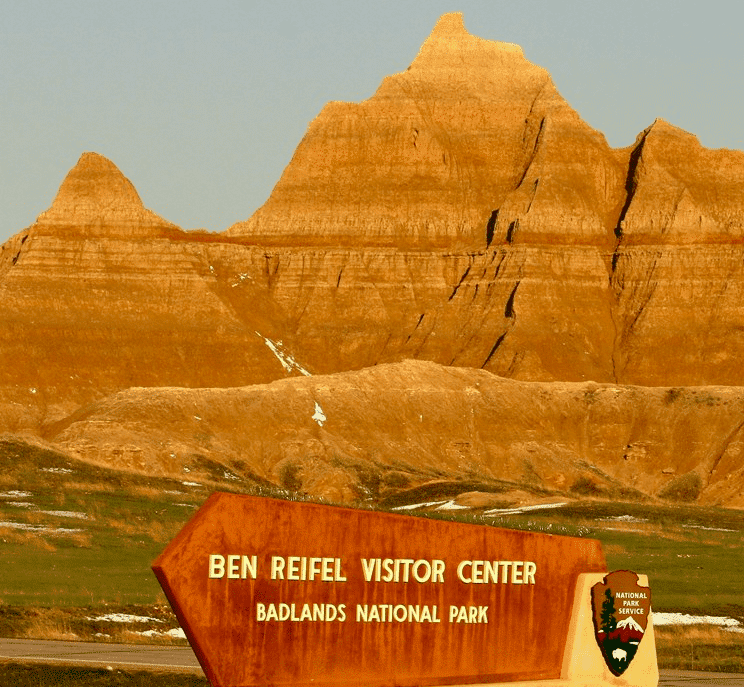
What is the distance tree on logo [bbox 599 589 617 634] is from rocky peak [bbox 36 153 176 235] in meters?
157

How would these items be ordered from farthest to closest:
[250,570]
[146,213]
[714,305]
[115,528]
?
1. [146,213]
2. [714,305]
3. [115,528]
4. [250,570]

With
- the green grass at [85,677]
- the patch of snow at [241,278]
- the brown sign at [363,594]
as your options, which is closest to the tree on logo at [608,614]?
the brown sign at [363,594]

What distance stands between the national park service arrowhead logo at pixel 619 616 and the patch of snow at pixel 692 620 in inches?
655

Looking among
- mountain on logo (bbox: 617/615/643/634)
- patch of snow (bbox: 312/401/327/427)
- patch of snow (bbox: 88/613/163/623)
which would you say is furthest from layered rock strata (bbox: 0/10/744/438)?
mountain on logo (bbox: 617/615/643/634)

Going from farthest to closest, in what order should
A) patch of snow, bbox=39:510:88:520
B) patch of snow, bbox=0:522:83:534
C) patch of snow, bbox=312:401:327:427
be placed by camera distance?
patch of snow, bbox=312:401:327:427
patch of snow, bbox=39:510:88:520
patch of snow, bbox=0:522:83:534

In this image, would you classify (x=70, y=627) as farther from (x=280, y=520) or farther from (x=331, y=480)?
(x=331, y=480)

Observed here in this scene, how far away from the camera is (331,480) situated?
107m

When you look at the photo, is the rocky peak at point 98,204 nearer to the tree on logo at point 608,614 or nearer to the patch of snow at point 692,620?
the patch of snow at point 692,620

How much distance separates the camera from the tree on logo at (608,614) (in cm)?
2183

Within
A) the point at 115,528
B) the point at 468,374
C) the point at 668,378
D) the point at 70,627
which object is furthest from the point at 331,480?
the point at 70,627

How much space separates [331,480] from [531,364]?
52.8 m

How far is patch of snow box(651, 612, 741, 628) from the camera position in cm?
3894

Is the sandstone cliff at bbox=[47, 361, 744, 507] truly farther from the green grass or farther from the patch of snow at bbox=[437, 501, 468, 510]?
the green grass

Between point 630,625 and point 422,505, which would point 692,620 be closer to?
point 630,625
